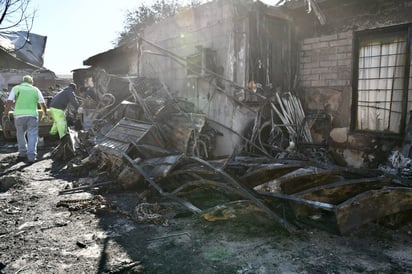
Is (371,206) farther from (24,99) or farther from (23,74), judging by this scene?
(23,74)

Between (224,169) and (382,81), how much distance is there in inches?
143

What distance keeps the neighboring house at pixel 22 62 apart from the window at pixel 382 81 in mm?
18698

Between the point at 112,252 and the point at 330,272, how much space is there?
2.22m

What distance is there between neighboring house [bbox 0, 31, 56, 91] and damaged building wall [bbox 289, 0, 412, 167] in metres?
17.5

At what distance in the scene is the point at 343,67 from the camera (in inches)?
245

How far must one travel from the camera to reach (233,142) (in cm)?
697

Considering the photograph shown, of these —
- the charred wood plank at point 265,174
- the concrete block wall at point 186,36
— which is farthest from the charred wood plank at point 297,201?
the concrete block wall at point 186,36

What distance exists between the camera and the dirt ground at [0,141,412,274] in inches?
115

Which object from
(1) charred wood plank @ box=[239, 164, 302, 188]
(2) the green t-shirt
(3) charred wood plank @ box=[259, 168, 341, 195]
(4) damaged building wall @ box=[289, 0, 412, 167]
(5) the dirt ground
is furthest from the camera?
(2) the green t-shirt

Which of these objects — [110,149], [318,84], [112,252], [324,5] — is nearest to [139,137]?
[110,149]

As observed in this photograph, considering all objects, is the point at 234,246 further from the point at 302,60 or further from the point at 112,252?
the point at 302,60

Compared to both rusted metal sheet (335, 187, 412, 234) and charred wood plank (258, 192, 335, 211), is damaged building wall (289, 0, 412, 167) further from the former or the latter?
charred wood plank (258, 192, 335, 211)

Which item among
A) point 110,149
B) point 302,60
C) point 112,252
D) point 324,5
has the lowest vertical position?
point 112,252

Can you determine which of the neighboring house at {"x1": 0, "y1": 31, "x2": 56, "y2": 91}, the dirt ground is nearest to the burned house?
the dirt ground
